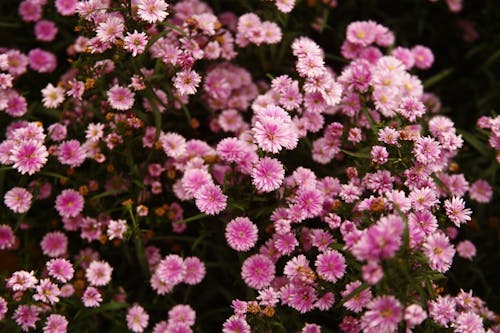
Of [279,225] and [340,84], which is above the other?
[340,84]

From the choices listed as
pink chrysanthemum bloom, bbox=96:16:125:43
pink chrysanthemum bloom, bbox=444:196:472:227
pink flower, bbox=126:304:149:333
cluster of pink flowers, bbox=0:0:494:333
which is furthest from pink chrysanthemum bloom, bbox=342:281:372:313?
pink chrysanthemum bloom, bbox=96:16:125:43

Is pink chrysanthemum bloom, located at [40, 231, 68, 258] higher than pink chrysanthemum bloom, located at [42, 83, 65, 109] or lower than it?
lower

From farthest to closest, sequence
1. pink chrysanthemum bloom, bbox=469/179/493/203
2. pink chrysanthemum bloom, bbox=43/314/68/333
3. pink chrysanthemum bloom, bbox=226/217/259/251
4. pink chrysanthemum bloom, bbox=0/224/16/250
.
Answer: pink chrysanthemum bloom, bbox=469/179/493/203, pink chrysanthemum bloom, bbox=0/224/16/250, pink chrysanthemum bloom, bbox=226/217/259/251, pink chrysanthemum bloom, bbox=43/314/68/333

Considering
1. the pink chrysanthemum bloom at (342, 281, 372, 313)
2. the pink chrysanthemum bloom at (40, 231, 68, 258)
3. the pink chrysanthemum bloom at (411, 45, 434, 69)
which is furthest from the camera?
the pink chrysanthemum bloom at (411, 45, 434, 69)

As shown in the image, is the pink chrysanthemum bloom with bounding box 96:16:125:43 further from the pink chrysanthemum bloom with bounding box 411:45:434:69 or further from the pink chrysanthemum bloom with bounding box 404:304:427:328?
the pink chrysanthemum bloom with bounding box 411:45:434:69

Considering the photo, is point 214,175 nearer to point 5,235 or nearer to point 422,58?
point 5,235

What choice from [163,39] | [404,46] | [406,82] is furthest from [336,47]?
[163,39]

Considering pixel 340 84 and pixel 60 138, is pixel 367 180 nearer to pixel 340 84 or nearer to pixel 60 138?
pixel 340 84

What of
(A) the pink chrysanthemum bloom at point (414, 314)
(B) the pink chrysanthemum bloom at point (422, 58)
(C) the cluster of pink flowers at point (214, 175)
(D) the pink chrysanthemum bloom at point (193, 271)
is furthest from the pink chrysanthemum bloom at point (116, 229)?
(B) the pink chrysanthemum bloom at point (422, 58)
